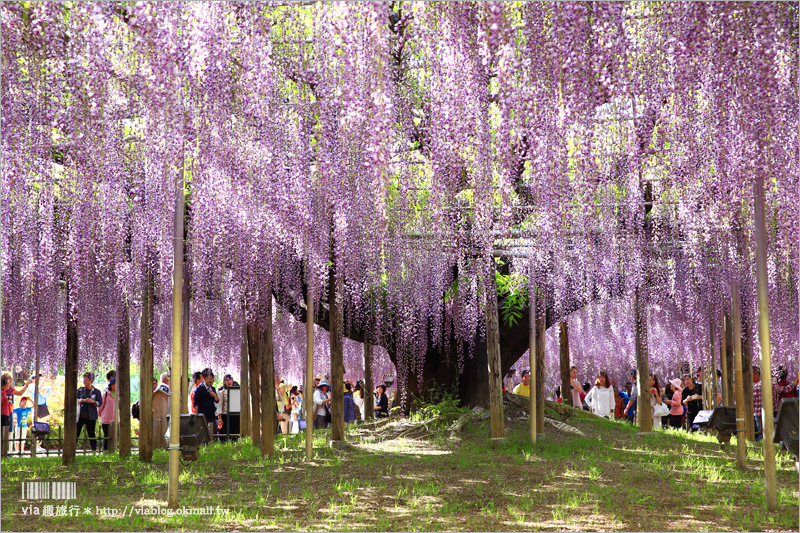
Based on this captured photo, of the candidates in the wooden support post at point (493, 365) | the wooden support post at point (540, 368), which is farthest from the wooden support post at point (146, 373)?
the wooden support post at point (540, 368)

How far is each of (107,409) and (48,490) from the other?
18.0 feet

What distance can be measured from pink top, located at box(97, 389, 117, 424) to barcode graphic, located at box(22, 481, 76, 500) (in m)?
4.80

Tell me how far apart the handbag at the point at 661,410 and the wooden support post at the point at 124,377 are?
9.45 m

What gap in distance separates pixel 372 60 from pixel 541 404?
20.5 feet

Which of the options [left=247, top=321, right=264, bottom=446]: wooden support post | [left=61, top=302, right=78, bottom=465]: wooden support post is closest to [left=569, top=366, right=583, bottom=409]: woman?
[left=247, top=321, right=264, bottom=446]: wooden support post

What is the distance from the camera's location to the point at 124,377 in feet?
28.9

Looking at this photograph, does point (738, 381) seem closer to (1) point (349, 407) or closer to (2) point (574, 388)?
(2) point (574, 388)

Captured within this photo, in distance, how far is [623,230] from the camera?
9.16 metres

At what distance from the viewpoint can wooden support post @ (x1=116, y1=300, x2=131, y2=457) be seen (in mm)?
8617

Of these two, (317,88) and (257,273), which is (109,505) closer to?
(257,273)

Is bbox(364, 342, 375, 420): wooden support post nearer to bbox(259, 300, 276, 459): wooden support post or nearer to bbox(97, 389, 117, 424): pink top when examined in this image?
bbox(259, 300, 276, 459): wooden support post

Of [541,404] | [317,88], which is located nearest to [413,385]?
[541,404]

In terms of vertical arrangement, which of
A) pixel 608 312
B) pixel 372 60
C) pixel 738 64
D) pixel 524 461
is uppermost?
pixel 372 60

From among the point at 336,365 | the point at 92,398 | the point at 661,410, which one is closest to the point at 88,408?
the point at 92,398
